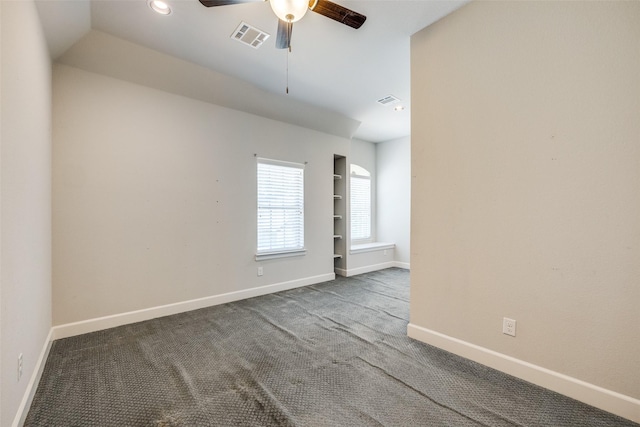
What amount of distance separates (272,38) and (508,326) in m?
3.22

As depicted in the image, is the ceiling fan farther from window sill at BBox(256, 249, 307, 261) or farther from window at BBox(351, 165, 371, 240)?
window at BBox(351, 165, 371, 240)

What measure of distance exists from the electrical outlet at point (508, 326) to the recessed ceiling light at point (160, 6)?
3.66 metres

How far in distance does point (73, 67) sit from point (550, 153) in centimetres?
421

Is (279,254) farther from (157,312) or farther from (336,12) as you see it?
A: (336,12)

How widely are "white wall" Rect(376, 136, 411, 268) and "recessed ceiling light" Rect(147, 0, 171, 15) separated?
4.85 metres

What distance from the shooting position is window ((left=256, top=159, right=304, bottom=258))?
412 centimetres

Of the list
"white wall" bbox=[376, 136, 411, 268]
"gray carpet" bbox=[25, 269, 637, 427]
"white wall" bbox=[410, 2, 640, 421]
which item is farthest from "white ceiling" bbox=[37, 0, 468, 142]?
"gray carpet" bbox=[25, 269, 637, 427]

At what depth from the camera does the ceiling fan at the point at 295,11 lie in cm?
169

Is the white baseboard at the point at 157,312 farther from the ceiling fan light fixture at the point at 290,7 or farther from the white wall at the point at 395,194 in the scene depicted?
the ceiling fan light fixture at the point at 290,7

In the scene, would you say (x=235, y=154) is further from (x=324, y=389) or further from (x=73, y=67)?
(x=324, y=389)

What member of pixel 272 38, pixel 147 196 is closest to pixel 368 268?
pixel 147 196

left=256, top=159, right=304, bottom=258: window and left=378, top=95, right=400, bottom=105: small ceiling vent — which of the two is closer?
left=378, top=95, right=400, bottom=105: small ceiling vent

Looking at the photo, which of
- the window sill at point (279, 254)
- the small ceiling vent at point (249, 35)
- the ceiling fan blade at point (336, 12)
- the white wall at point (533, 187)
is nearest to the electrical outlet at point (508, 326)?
the white wall at point (533, 187)

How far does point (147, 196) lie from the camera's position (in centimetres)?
312
